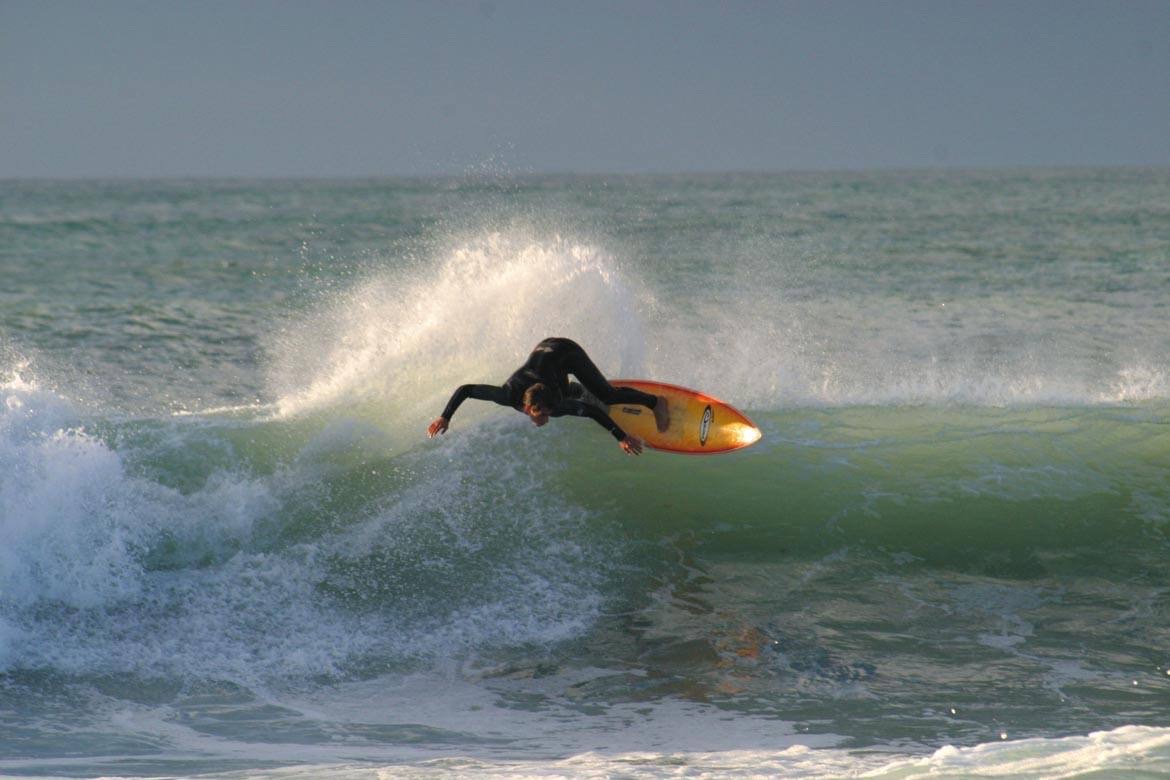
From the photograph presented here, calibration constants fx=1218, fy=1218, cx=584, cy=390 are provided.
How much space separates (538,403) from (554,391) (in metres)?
0.43

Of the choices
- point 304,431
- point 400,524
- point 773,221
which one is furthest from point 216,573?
point 773,221

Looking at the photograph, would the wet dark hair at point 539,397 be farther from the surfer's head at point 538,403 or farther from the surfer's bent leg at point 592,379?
the surfer's bent leg at point 592,379

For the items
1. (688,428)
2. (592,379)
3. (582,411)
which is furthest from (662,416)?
(582,411)

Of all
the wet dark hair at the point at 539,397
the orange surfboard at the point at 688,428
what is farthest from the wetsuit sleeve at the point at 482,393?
the orange surfboard at the point at 688,428

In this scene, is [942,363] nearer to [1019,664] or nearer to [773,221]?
[1019,664]

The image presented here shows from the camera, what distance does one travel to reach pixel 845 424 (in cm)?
1053

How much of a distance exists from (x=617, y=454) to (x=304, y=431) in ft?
8.54

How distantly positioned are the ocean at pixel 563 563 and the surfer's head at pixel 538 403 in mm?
1120

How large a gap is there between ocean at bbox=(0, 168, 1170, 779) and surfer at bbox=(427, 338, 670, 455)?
949 millimetres

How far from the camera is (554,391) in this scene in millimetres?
8070

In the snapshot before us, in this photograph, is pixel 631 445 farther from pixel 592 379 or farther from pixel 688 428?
pixel 688 428

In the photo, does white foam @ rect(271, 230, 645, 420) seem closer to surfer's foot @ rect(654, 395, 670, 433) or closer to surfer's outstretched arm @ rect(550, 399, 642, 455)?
surfer's foot @ rect(654, 395, 670, 433)

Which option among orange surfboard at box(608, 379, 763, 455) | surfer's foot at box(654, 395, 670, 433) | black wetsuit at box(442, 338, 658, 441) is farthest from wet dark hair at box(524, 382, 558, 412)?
surfer's foot at box(654, 395, 670, 433)

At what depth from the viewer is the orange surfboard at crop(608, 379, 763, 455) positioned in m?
9.09
